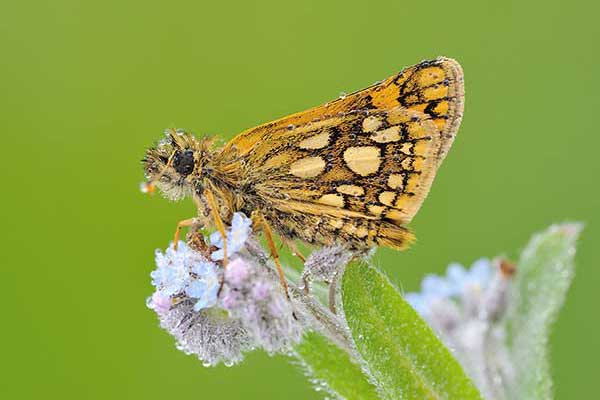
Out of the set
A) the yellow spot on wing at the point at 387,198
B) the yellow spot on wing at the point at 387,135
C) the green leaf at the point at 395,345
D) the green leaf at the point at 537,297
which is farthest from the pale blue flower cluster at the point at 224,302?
the green leaf at the point at 537,297

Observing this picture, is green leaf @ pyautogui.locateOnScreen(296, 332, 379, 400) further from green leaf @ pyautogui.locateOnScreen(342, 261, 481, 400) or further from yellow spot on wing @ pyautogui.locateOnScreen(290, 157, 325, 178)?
yellow spot on wing @ pyautogui.locateOnScreen(290, 157, 325, 178)

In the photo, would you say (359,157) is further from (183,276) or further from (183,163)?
(183,276)

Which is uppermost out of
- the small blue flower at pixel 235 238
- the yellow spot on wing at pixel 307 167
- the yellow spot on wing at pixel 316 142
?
the yellow spot on wing at pixel 316 142

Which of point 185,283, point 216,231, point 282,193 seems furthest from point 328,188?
point 185,283

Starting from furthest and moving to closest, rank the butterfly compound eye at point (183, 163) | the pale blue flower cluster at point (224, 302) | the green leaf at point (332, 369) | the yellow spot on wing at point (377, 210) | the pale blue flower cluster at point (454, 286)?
the pale blue flower cluster at point (454, 286), the butterfly compound eye at point (183, 163), the yellow spot on wing at point (377, 210), the green leaf at point (332, 369), the pale blue flower cluster at point (224, 302)

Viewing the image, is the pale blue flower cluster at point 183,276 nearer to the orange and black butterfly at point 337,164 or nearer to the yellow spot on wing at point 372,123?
the orange and black butterfly at point 337,164

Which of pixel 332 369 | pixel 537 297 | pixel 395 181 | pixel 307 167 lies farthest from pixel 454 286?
pixel 332 369
